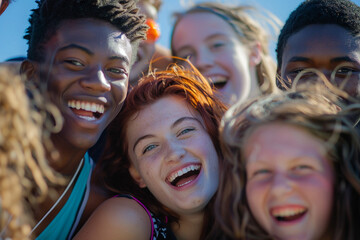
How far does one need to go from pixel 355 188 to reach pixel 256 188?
43 centimetres

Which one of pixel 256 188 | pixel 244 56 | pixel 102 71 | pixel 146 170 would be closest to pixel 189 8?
pixel 244 56

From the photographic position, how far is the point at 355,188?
1758 mm

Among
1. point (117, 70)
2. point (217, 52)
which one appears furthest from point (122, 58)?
point (217, 52)

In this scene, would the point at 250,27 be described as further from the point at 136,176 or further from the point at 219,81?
the point at 136,176

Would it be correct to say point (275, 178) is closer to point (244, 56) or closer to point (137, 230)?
point (137, 230)

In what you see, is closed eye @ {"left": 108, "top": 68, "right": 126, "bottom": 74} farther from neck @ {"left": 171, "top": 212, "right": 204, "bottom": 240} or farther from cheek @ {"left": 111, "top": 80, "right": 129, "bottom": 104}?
neck @ {"left": 171, "top": 212, "right": 204, "bottom": 240}

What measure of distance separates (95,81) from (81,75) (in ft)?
0.30

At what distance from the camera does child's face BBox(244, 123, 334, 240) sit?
1.72 meters

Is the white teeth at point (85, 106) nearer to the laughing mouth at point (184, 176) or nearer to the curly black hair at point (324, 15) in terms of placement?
the laughing mouth at point (184, 176)

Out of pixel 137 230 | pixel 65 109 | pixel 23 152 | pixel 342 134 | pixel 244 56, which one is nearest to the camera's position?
pixel 23 152

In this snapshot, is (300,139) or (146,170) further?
(146,170)

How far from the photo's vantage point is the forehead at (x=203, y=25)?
376 centimetres

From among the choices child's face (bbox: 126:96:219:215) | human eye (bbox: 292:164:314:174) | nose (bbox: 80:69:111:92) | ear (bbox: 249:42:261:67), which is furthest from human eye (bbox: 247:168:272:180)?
ear (bbox: 249:42:261:67)

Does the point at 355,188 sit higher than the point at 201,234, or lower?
higher
